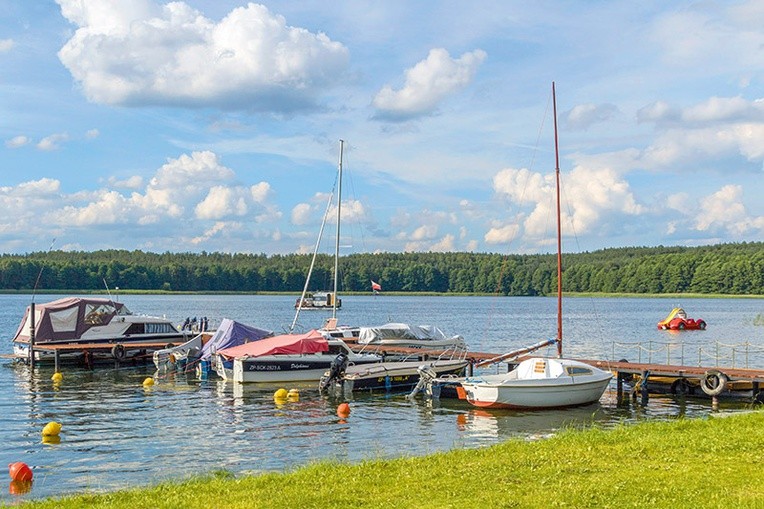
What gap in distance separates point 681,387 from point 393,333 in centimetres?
2237

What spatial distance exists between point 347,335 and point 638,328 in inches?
2084

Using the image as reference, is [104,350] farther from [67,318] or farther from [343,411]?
[343,411]

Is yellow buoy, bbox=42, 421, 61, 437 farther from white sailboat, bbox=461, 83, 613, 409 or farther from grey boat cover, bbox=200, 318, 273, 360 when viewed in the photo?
grey boat cover, bbox=200, 318, 273, 360

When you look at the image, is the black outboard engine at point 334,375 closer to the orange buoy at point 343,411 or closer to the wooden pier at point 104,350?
the orange buoy at point 343,411

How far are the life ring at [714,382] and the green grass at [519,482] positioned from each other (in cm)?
1681

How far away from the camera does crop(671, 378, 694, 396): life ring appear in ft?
119

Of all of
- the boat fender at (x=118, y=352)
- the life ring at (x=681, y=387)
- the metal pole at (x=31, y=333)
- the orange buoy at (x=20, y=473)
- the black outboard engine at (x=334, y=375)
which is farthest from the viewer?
the boat fender at (x=118, y=352)

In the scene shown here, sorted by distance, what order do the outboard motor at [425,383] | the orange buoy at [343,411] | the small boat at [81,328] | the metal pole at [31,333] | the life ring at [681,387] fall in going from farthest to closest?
the small boat at [81,328] → the metal pole at [31,333] → the life ring at [681,387] → the outboard motor at [425,383] → the orange buoy at [343,411]

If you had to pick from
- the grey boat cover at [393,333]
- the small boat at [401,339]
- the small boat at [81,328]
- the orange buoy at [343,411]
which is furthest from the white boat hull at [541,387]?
the small boat at [81,328]

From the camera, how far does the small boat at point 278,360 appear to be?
41.3 meters

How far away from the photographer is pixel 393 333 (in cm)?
5481

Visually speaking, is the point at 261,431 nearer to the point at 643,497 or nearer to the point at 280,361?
the point at 280,361

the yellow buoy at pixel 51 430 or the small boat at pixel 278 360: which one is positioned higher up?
the small boat at pixel 278 360

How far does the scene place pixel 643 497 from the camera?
42.2ft
